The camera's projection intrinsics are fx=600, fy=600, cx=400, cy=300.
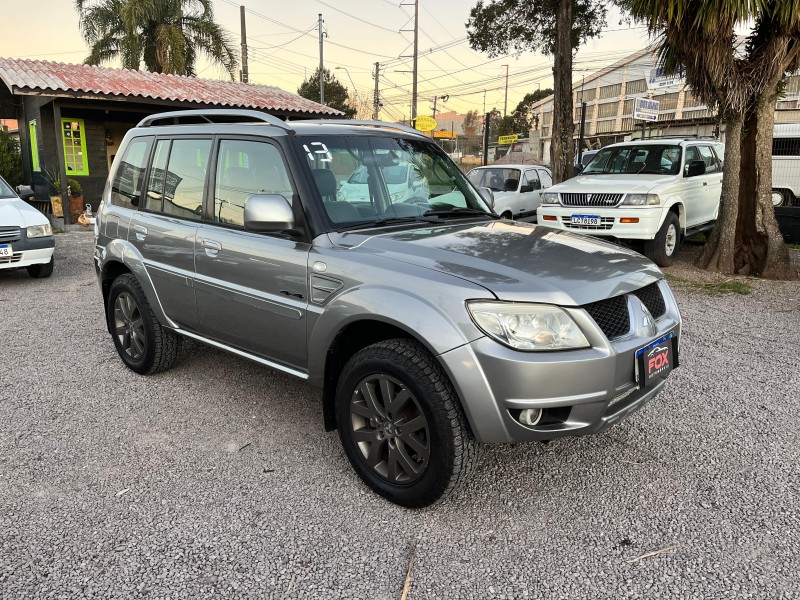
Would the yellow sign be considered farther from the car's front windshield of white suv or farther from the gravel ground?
the gravel ground

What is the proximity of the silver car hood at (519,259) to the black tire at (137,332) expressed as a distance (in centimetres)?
195

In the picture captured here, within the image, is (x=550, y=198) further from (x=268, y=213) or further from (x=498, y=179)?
(x=268, y=213)

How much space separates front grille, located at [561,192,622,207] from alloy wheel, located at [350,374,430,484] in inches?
265

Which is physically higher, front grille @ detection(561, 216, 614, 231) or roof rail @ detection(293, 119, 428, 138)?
Result: roof rail @ detection(293, 119, 428, 138)

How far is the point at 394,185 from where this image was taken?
3.61m

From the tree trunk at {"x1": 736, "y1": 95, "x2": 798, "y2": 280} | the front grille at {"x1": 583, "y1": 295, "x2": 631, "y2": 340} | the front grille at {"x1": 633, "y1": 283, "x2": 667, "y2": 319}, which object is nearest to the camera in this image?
the front grille at {"x1": 583, "y1": 295, "x2": 631, "y2": 340}

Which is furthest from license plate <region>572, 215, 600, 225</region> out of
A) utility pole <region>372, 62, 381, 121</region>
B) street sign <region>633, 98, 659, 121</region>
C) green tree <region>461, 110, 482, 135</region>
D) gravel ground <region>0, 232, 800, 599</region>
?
green tree <region>461, 110, 482, 135</region>

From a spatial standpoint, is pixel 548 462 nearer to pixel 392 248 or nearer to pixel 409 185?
pixel 392 248

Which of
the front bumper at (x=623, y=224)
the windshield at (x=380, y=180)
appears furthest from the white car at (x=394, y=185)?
the front bumper at (x=623, y=224)

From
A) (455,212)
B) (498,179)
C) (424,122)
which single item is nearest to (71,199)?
(498,179)

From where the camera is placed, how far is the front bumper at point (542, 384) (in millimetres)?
2445

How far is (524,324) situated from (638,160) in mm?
8223

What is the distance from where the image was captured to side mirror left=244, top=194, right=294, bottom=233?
3023 millimetres

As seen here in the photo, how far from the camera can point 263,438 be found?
11.8ft
